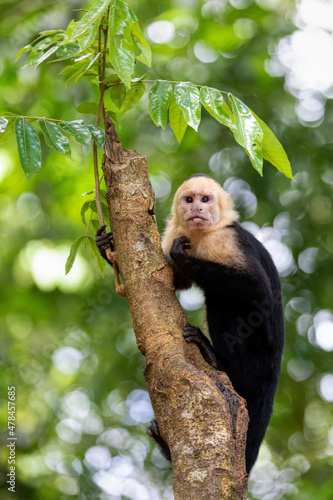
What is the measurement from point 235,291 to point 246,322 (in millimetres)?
269

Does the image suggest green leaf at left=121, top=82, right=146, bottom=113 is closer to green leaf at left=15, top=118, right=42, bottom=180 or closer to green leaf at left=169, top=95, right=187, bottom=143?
green leaf at left=169, top=95, right=187, bottom=143

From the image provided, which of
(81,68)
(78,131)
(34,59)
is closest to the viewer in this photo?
(78,131)

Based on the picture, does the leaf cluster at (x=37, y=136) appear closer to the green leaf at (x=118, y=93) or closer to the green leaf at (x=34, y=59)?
the green leaf at (x=34, y=59)

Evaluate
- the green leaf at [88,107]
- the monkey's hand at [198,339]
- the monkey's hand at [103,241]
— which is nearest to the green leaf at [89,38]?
the green leaf at [88,107]

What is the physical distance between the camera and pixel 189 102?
248 cm

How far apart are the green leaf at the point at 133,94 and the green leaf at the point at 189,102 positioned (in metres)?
0.43

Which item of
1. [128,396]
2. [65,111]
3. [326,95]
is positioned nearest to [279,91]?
[326,95]

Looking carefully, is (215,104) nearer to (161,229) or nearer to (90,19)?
(90,19)

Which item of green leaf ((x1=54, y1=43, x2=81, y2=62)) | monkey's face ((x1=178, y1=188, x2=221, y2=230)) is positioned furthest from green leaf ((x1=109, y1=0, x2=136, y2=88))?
monkey's face ((x1=178, y1=188, x2=221, y2=230))

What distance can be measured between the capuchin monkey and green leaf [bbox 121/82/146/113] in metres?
0.86

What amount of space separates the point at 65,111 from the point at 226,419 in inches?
203

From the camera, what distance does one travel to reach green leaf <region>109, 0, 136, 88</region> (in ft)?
7.44

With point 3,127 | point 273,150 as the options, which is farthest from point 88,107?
point 273,150

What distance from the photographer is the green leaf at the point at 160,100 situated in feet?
8.35
